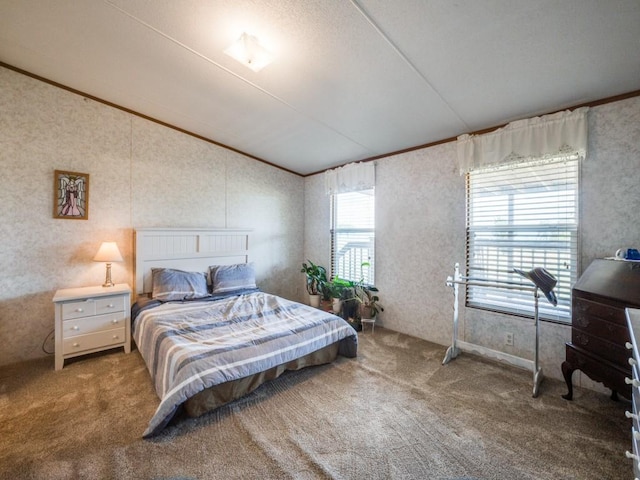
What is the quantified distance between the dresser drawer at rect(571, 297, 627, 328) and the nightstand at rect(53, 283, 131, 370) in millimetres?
3968

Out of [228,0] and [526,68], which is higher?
[228,0]

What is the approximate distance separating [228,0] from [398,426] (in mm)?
2981

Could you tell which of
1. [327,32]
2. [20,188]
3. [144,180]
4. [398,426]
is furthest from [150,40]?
[398,426]

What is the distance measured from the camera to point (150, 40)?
85.1 inches

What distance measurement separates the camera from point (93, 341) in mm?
2705

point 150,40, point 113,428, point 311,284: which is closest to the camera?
point 113,428

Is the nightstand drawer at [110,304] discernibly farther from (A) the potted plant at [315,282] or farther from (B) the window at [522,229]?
(B) the window at [522,229]

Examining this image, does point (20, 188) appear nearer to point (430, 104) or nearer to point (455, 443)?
point (430, 104)

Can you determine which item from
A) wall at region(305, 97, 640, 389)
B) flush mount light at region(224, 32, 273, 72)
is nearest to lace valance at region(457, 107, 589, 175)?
wall at region(305, 97, 640, 389)

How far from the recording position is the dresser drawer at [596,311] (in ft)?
5.58

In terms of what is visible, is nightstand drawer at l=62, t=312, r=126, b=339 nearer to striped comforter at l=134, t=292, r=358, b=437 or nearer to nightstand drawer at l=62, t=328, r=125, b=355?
nightstand drawer at l=62, t=328, r=125, b=355

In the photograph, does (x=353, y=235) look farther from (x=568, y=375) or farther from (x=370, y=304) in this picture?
(x=568, y=375)

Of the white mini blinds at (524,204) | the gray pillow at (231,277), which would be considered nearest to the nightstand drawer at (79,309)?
the gray pillow at (231,277)

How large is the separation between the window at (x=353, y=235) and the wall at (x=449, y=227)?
156 millimetres
